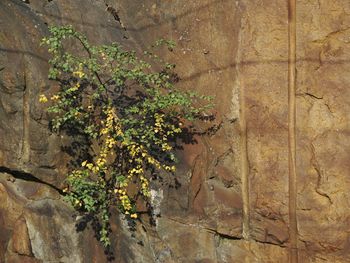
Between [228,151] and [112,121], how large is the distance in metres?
1.19

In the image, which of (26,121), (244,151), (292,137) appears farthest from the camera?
(26,121)

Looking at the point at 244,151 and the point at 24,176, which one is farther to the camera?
the point at 24,176

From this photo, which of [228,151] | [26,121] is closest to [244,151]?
[228,151]

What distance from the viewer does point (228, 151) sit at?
4953mm

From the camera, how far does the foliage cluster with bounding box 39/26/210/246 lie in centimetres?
484

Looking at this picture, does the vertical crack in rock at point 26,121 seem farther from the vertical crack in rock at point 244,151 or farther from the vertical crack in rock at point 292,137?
the vertical crack in rock at point 292,137

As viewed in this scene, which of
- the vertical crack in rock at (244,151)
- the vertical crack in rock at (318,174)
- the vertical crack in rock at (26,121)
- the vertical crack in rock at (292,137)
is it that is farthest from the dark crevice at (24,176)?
the vertical crack in rock at (318,174)

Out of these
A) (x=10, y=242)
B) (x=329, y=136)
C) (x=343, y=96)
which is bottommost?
(x=10, y=242)

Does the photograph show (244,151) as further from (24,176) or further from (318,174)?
(24,176)

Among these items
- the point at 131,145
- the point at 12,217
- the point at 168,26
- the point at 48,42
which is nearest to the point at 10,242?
the point at 12,217

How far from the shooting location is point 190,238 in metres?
4.98

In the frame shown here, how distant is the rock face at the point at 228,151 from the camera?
14.9 ft

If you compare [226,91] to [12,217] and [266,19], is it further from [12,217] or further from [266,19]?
[12,217]

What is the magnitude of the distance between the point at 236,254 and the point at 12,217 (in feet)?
7.56
